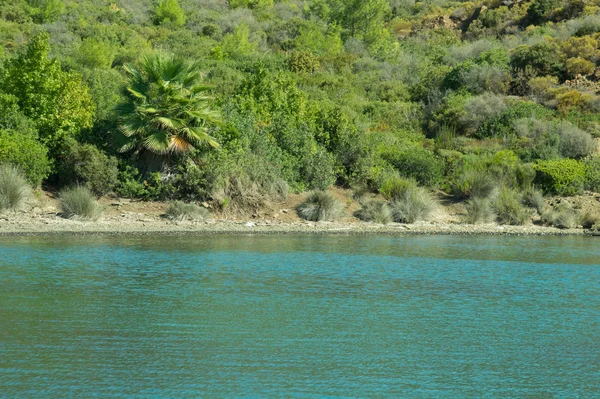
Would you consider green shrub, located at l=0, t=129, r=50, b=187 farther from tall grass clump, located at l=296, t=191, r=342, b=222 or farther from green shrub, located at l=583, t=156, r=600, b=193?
green shrub, located at l=583, t=156, r=600, b=193

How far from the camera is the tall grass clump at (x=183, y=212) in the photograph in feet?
87.0

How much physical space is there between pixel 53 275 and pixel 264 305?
4994mm

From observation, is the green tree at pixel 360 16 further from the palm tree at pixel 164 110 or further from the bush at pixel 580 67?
the palm tree at pixel 164 110

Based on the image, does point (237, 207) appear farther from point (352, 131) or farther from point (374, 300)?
Result: point (374, 300)

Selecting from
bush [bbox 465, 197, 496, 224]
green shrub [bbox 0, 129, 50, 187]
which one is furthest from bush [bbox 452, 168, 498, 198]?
green shrub [bbox 0, 129, 50, 187]

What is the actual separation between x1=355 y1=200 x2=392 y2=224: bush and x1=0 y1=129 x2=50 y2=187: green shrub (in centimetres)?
1023

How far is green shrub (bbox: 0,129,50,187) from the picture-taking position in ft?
87.6

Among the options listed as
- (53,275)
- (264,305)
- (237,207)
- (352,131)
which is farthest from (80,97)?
(264,305)

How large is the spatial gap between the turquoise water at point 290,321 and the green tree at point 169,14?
46.9 m

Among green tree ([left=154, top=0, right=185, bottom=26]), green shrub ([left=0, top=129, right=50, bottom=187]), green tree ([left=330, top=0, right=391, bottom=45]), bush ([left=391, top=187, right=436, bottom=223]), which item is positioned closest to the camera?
green shrub ([left=0, top=129, right=50, bottom=187])

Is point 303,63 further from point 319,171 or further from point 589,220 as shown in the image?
point 589,220

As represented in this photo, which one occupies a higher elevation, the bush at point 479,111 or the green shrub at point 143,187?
the bush at point 479,111

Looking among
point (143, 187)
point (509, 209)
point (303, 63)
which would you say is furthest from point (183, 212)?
point (303, 63)

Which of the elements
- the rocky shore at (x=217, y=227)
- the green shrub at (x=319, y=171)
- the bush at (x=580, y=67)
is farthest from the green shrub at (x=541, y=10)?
the green shrub at (x=319, y=171)
